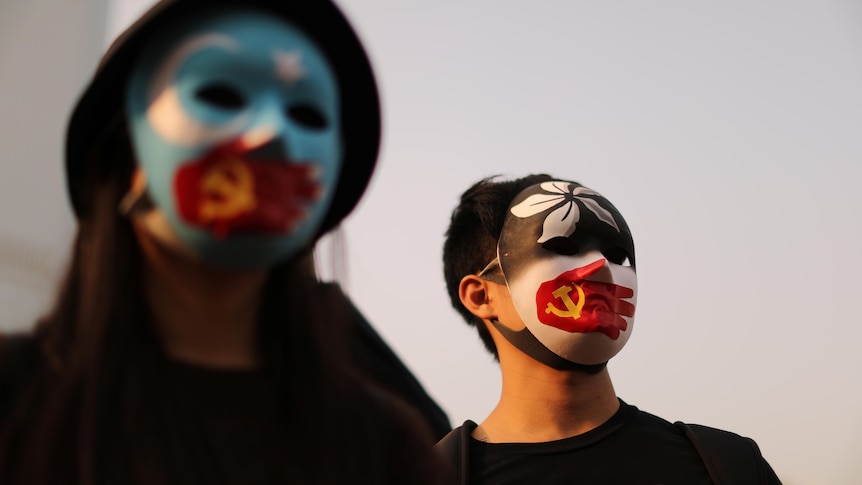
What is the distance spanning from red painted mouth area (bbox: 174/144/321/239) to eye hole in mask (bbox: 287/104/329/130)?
0.62ft

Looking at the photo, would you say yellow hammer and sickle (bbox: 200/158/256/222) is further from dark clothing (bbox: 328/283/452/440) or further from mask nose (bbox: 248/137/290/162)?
dark clothing (bbox: 328/283/452/440)

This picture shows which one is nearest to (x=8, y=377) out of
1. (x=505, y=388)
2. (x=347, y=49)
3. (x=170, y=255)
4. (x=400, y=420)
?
(x=170, y=255)

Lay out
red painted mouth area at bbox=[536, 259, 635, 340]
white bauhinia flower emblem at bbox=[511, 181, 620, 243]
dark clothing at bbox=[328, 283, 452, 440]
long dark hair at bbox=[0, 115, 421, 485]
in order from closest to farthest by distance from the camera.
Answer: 1. long dark hair at bbox=[0, 115, 421, 485]
2. dark clothing at bbox=[328, 283, 452, 440]
3. red painted mouth area at bbox=[536, 259, 635, 340]
4. white bauhinia flower emblem at bbox=[511, 181, 620, 243]

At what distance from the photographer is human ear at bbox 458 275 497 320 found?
3.51 metres

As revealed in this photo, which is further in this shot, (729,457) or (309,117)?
(729,457)

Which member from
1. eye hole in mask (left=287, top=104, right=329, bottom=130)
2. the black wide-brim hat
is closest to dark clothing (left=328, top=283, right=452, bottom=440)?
the black wide-brim hat

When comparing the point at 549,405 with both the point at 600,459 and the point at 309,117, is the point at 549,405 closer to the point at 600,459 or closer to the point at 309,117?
the point at 600,459

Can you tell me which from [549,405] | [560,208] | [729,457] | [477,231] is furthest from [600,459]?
[477,231]

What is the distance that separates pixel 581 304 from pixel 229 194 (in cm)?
184

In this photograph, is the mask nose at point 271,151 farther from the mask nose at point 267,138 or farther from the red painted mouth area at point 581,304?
the red painted mouth area at point 581,304

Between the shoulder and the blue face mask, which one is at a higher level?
the blue face mask

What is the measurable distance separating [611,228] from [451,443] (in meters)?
1.00

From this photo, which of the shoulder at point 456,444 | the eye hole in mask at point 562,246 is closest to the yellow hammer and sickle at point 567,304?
the eye hole in mask at point 562,246

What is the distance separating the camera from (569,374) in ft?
10.7
